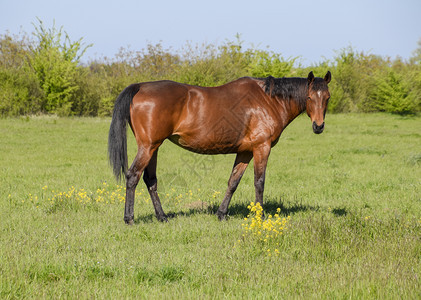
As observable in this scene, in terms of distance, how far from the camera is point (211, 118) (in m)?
6.77

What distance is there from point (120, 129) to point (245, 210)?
278 centimetres

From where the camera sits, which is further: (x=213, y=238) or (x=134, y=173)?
(x=134, y=173)

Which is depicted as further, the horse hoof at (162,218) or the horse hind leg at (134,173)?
the horse hoof at (162,218)

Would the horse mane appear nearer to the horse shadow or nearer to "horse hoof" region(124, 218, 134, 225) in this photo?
the horse shadow

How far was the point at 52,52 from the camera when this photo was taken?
31.2 meters

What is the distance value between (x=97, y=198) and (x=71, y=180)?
2613 millimetres

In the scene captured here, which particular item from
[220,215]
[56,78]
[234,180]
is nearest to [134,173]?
[220,215]

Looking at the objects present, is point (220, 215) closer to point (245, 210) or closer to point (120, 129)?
point (245, 210)

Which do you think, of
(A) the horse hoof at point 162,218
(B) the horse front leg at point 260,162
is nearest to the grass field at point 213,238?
(A) the horse hoof at point 162,218

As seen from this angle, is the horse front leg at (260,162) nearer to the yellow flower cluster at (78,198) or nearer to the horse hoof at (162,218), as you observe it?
the horse hoof at (162,218)

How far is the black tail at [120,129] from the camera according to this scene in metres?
6.53

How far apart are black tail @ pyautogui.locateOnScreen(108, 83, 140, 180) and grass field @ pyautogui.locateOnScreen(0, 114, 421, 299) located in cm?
94

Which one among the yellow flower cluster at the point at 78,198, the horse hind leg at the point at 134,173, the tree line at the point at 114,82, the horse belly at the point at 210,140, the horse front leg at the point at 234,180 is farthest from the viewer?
the tree line at the point at 114,82

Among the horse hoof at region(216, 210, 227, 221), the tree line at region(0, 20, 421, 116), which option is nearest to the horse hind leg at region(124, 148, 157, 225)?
the horse hoof at region(216, 210, 227, 221)
